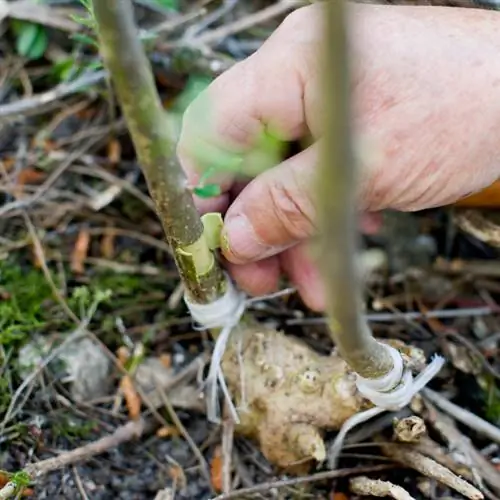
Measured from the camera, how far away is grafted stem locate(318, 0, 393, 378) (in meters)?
0.61

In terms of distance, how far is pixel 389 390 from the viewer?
4.32 feet

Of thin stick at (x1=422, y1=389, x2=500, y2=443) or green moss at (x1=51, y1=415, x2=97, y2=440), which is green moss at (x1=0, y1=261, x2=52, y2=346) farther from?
thin stick at (x1=422, y1=389, x2=500, y2=443)

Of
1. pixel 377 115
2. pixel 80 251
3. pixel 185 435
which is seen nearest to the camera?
pixel 377 115

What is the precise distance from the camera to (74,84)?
1.81 metres

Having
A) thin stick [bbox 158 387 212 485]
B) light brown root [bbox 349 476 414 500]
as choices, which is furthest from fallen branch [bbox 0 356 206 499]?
light brown root [bbox 349 476 414 500]

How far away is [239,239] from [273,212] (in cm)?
7

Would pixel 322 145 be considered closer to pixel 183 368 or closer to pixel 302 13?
pixel 302 13

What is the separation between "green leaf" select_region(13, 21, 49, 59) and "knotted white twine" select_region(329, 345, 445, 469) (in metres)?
1.06

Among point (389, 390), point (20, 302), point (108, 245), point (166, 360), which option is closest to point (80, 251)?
point (108, 245)

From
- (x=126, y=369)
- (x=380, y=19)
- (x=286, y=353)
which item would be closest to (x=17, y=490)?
(x=126, y=369)

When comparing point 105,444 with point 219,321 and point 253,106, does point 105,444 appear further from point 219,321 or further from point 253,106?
point 253,106

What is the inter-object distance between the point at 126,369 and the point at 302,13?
2.24 ft

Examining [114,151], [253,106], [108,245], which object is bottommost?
[108,245]

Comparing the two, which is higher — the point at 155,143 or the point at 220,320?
the point at 155,143
